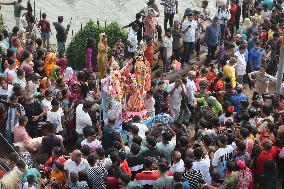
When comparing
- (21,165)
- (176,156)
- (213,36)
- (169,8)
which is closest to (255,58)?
(213,36)

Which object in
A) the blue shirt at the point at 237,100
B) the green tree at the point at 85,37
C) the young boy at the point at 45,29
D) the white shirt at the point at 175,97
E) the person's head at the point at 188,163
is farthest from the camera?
the young boy at the point at 45,29

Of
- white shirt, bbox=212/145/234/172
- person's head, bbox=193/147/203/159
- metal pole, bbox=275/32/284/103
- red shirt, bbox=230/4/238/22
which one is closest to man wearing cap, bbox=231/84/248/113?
metal pole, bbox=275/32/284/103

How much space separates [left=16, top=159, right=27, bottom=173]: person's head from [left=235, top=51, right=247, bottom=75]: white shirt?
7.37 meters

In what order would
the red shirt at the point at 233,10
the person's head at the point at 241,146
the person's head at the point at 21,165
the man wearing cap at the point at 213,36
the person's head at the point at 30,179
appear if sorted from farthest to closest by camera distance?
the red shirt at the point at 233,10, the man wearing cap at the point at 213,36, the person's head at the point at 241,146, the person's head at the point at 21,165, the person's head at the point at 30,179

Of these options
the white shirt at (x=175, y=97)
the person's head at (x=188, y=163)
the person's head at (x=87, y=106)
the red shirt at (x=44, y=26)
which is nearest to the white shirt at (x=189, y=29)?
the white shirt at (x=175, y=97)

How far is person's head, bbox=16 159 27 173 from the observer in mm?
9711

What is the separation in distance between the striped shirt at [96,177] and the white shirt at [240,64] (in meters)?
6.56

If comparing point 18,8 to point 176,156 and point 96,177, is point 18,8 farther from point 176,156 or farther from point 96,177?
point 176,156

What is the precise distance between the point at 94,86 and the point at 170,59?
4.69 m

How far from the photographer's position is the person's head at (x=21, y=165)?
31.9ft

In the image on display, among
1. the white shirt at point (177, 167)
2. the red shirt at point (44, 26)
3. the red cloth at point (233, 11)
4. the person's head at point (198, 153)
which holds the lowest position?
the white shirt at point (177, 167)

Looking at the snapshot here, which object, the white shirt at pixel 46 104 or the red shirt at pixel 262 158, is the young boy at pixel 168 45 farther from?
the red shirt at pixel 262 158

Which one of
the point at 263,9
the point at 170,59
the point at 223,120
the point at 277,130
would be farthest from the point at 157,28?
the point at 277,130

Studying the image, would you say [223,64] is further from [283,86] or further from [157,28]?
[157,28]
